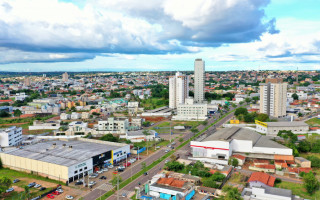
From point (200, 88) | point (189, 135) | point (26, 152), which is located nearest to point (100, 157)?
point (26, 152)

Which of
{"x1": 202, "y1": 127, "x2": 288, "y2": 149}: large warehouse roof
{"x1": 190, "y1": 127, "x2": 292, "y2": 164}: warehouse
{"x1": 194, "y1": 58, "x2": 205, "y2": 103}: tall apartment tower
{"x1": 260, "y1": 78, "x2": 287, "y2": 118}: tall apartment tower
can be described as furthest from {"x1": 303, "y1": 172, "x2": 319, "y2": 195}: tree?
{"x1": 194, "y1": 58, "x2": 205, "y2": 103}: tall apartment tower

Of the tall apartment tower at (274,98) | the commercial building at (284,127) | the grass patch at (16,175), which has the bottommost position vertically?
the grass patch at (16,175)

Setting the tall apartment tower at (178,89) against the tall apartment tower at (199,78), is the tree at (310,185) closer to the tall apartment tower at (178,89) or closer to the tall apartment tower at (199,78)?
the tall apartment tower at (178,89)

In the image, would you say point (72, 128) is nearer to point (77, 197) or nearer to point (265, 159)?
point (77, 197)

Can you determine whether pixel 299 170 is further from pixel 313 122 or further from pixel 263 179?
pixel 313 122

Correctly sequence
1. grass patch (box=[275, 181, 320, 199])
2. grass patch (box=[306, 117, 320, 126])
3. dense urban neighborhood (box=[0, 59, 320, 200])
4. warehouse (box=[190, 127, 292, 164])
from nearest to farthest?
grass patch (box=[275, 181, 320, 199]) < dense urban neighborhood (box=[0, 59, 320, 200]) < warehouse (box=[190, 127, 292, 164]) < grass patch (box=[306, 117, 320, 126])

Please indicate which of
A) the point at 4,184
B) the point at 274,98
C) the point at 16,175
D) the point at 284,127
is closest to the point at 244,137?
the point at 284,127

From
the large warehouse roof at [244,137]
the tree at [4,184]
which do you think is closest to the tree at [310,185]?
the large warehouse roof at [244,137]

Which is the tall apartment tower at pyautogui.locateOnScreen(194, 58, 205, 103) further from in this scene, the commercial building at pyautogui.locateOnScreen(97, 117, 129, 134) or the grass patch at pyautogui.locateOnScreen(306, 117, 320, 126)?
the commercial building at pyautogui.locateOnScreen(97, 117, 129, 134)
